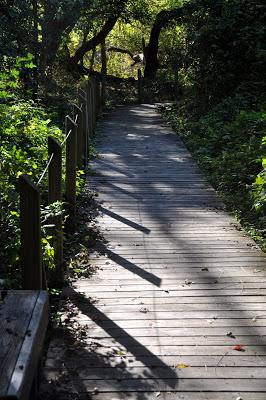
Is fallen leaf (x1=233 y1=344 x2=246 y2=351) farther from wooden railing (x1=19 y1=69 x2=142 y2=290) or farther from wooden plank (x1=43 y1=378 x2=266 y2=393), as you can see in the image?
wooden railing (x1=19 y1=69 x2=142 y2=290)

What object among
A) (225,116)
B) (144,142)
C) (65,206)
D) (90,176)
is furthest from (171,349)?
(225,116)

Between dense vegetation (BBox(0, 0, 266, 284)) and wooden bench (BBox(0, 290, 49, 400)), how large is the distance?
1746 millimetres

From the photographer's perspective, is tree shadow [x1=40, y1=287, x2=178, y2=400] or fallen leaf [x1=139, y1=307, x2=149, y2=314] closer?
tree shadow [x1=40, y1=287, x2=178, y2=400]

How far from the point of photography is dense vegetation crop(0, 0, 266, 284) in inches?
272

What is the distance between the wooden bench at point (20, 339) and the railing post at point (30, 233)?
33.9 inches

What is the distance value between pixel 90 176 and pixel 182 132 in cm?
551

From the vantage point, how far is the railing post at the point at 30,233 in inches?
144

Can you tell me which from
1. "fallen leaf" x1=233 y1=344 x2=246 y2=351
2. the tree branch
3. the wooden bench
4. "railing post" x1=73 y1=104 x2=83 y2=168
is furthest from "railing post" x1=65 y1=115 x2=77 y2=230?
the tree branch

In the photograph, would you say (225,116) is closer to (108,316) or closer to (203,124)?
(203,124)

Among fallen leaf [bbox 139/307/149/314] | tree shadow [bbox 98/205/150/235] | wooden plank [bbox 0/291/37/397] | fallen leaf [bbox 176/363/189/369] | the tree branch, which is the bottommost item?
tree shadow [bbox 98/205/150/235]

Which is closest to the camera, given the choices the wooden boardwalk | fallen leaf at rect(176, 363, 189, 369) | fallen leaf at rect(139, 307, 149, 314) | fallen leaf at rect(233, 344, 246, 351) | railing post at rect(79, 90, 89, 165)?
the wooden boardwalk

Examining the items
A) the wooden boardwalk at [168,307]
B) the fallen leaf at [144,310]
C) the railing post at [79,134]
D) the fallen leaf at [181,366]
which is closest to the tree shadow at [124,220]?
the wooden boardwalk at [168,307]

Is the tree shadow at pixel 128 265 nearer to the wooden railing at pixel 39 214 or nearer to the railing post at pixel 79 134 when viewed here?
the wooden railing at pixel 39 214

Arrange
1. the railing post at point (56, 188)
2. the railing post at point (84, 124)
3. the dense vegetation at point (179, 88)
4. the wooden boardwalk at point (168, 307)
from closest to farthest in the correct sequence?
the wooden boardwalk at point (168, 307) → the railing post at point (56, 188) → the dense vegetation at point (179, 88) → the railing post at point (84, 124)
